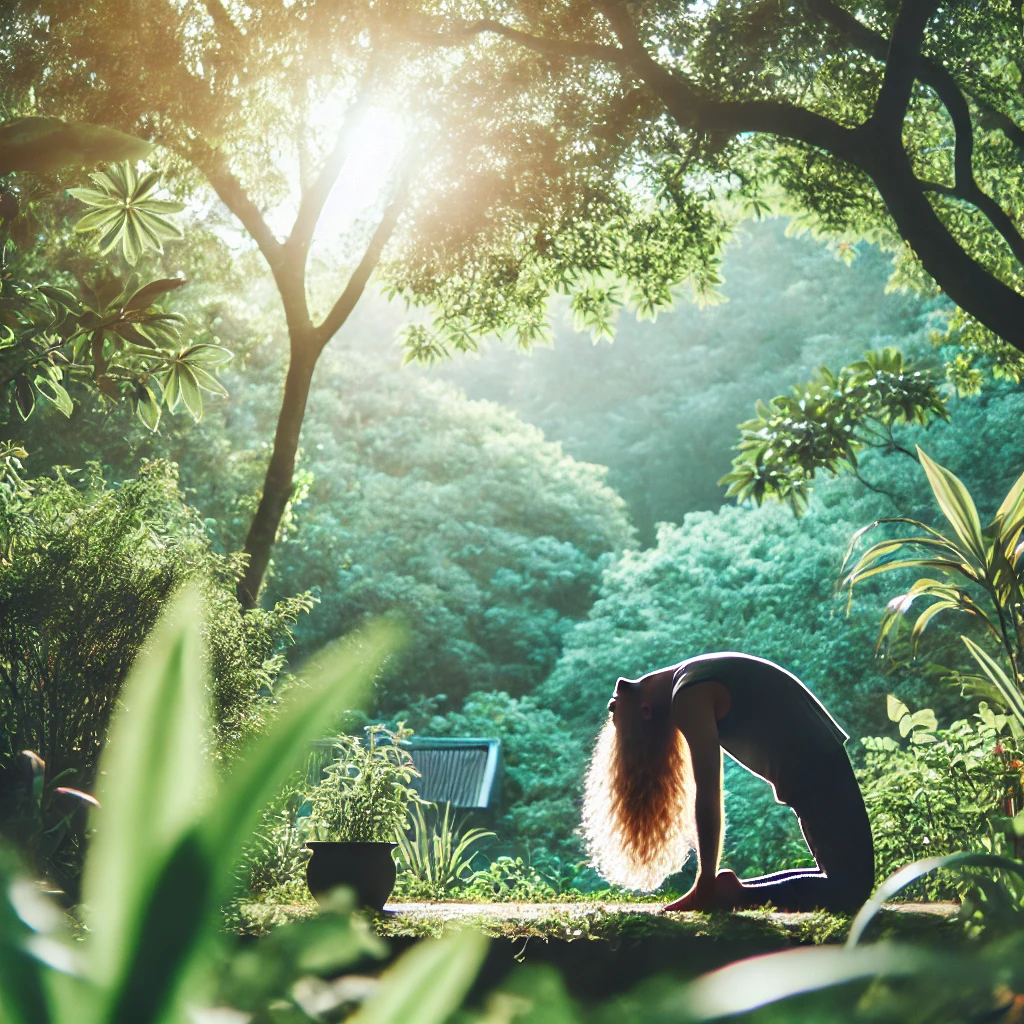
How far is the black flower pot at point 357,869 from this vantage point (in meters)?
2.67

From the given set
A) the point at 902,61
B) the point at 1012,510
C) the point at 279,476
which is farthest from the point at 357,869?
the point at 902,61

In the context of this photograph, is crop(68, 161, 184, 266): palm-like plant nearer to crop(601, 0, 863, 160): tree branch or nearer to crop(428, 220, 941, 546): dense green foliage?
crop(601, 0, 863, 160): tree branch

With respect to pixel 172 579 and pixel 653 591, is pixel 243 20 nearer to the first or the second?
pixel 172 579

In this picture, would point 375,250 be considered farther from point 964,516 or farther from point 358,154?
point 964,516

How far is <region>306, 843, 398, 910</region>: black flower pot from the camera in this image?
2.67m

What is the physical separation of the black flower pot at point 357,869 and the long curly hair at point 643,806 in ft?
2.31

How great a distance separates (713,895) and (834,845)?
49 centimetres

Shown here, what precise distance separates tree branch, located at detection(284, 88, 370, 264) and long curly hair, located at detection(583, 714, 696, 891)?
409 cm

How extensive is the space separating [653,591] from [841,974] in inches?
443

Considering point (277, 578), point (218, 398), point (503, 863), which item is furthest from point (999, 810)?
point (218, 398)

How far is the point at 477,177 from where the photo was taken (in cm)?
541

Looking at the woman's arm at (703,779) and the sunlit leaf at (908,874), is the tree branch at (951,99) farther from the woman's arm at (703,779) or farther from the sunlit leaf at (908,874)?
the sunlit leaf at (908,874)

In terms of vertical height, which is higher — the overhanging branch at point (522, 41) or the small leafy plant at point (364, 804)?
the overhanging branch at point (522, 41)

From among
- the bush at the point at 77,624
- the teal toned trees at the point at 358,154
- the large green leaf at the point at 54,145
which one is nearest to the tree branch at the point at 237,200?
the teal toned trees at the point at 358,154
